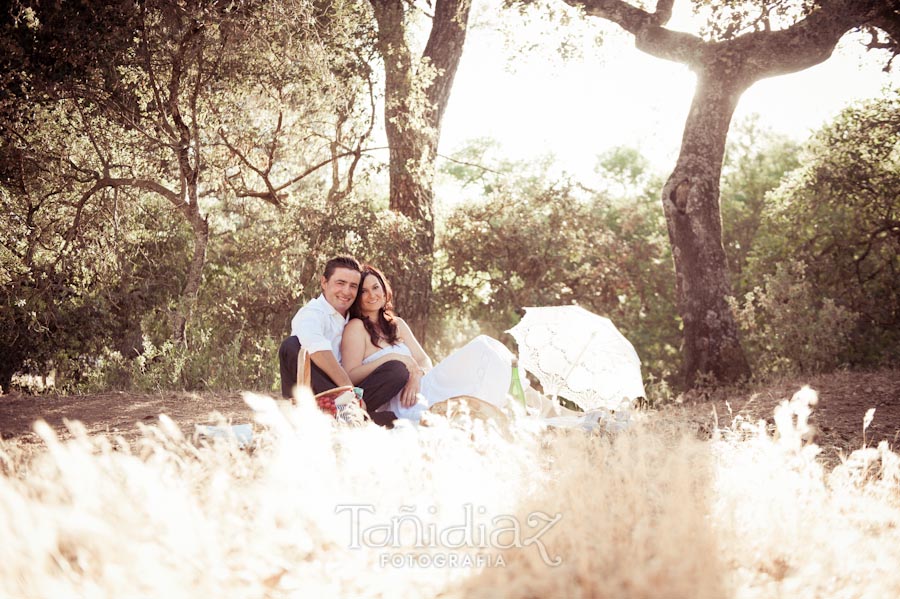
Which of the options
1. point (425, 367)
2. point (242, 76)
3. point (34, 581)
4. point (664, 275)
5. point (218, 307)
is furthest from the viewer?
point (664, 275)

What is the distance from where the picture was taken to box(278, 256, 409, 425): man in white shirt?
19.6 ft

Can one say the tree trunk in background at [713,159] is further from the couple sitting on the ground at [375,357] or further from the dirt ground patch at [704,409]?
the couple sitting on the ground at [375,357]

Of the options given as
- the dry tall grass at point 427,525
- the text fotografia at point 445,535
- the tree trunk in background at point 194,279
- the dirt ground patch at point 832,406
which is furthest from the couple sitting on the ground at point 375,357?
the tree trunk in background at point 194,279

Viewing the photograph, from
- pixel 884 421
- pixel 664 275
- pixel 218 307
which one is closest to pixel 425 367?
pixel 884 421

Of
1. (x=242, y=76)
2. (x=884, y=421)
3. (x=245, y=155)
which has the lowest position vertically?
(x=884, y=421)

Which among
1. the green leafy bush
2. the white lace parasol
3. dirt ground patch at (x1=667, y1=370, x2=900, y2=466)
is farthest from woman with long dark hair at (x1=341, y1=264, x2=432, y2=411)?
the green leafy bush

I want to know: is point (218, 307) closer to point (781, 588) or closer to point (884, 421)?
point (884, 421)

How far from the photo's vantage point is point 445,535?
3.20m

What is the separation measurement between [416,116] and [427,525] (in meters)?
8.15

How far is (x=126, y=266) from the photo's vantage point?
11.7 metres

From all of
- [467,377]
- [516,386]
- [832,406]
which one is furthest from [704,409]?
[467,377]

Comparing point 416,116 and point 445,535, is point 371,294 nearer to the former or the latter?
point 445,535

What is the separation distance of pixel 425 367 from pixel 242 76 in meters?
4.80

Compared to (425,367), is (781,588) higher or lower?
lower
